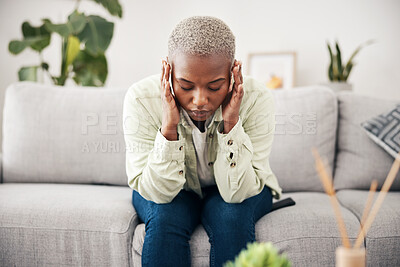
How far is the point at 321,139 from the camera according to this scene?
5.37 ft

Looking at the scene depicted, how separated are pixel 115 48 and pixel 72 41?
15.8 inches

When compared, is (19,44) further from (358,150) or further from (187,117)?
(358,150)

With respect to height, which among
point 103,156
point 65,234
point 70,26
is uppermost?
point 70,26

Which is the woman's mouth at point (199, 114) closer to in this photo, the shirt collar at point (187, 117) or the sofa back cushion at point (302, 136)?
the shirt collar at point (187, 117)

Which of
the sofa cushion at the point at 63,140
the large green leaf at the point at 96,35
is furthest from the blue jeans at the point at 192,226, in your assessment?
the large green leaf at the point at 96,35

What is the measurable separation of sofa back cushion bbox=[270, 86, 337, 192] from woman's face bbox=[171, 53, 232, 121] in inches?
27.6

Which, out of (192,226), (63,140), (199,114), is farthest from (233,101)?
(63,140)

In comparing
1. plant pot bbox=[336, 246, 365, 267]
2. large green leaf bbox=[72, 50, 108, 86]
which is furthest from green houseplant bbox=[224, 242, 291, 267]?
large green leaf bbox=[72, 50, 108, 86]

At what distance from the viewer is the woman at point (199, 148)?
96 centimetres

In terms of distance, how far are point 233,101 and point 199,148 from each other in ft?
0.69

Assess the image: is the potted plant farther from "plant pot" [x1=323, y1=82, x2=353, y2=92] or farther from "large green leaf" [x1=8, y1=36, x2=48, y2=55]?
"large green leaf" [x1=8, y1=36, x2=48, y2=55]

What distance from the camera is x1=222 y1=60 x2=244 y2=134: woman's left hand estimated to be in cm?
102

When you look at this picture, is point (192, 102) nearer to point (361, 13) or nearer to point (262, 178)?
point (262, 178)

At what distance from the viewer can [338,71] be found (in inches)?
84.9
